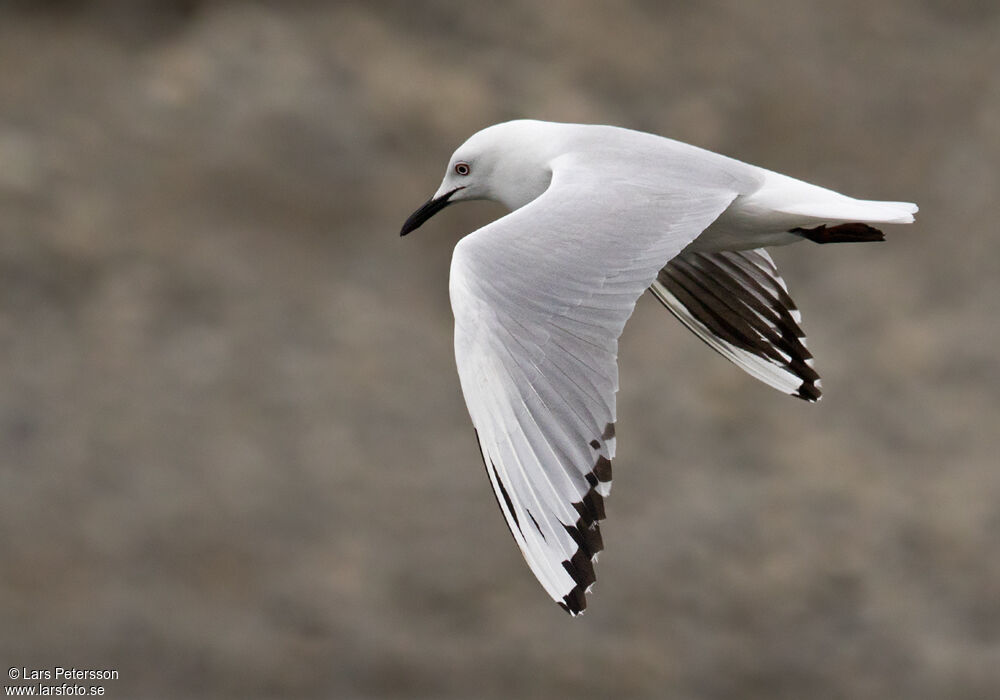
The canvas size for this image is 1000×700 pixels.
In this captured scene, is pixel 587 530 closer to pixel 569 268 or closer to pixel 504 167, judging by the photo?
pixel 569 268

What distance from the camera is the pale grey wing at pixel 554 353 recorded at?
8.35 feet

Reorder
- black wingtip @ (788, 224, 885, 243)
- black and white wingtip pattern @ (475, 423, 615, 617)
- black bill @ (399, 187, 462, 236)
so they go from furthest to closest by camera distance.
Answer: black bill @ (399, 187, 462, 236), black wingtip @ (788, 224, 885, 243), black and white wingtip pattern @ (475, 423, 615, 617)

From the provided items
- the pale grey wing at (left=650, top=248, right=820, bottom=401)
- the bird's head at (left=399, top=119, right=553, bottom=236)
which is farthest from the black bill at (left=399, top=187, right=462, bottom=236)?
the pale grey wing at (left=650, top=248, right=820, bottom=401)

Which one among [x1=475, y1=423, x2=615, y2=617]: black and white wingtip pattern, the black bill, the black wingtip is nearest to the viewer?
[x1=475, y1=423, x2=615, y2=617]: black and white wingtip pattern

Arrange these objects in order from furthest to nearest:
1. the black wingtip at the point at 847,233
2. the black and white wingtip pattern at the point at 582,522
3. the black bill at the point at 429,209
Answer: the black bill at the point at 429,209 < the black wingtip at the point at 847,233 < the black and white wingtip pattern at the point at 582,522

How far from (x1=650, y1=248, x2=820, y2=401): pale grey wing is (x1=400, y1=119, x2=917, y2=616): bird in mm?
129

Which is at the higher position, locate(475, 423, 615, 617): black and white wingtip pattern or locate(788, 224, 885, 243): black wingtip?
locate(788, 224, 885, 243): black wingtip

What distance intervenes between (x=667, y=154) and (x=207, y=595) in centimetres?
501

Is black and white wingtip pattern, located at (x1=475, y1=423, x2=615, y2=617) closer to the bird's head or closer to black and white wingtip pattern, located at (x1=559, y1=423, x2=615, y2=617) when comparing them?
black and white wingtip pattern, located at (x1=559, y1=423, x2=615, y2=617)

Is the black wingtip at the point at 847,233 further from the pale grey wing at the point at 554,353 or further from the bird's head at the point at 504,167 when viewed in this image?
the bird's head at the point at 504,167

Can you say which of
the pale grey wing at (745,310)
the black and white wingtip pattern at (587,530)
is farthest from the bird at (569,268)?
the pale grey wing at (745,310)

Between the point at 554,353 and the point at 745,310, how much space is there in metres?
1.07

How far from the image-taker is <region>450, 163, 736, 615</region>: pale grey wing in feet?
8.35

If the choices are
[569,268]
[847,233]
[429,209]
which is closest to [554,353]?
[569,268]
